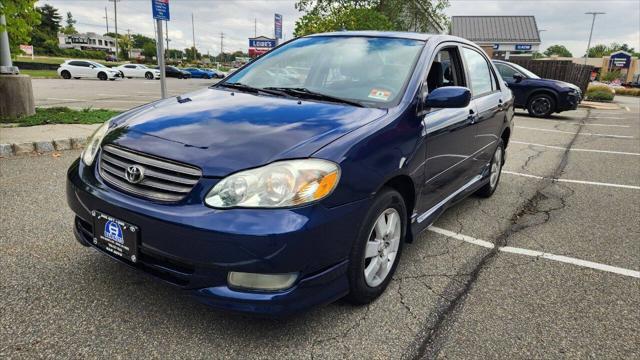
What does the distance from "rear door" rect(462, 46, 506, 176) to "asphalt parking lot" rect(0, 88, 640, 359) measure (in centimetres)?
64

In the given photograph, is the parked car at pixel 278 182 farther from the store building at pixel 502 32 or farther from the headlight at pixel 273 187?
the store building at pixel 502 32

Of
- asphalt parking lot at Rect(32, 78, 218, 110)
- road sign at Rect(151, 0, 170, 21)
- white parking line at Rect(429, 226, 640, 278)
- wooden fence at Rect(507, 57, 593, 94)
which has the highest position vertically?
road sign at Rect(151, 0, 170, 21)

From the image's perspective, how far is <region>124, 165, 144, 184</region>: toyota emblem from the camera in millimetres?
2172

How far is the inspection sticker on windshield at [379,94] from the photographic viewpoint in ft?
9.32

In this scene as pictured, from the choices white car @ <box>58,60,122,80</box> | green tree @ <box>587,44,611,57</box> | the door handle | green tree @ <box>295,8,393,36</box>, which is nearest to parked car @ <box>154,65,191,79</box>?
white car @ <box>58,60,122,80</box>

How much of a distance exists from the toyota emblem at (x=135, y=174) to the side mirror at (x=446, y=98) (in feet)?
5.84

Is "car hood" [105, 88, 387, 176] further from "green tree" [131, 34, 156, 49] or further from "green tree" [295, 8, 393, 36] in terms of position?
"green tree" [131, 34, 156, 49]

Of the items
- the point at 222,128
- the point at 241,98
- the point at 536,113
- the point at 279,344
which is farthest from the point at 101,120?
the point at 536,113

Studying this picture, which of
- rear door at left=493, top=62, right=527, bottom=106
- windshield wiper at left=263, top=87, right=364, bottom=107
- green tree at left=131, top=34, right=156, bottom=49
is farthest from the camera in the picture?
green tree at left=131, top=34, right=156, bottom=49

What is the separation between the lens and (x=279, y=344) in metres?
2.22

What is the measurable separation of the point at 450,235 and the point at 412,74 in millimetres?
1543

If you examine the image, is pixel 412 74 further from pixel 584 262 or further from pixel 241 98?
pixel 584 262

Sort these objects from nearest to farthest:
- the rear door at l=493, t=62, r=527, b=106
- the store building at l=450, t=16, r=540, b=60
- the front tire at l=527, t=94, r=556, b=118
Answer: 1. the front tire at l=527, t=94, r=556, b=118
2. the rear door at l=493, t=62, r=527, b=106
3. the store building at l=450, t=16, r=540, b=60

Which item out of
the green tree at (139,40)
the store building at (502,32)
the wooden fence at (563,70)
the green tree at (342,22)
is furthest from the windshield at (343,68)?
the green tree at (139,40)
